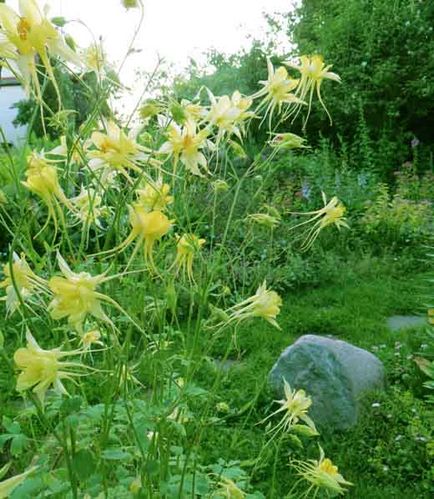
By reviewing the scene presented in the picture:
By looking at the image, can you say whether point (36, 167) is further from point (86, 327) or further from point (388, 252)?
point (388, 252)

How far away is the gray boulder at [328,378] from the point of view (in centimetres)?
311

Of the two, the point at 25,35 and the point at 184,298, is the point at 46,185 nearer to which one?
the point at 25,35

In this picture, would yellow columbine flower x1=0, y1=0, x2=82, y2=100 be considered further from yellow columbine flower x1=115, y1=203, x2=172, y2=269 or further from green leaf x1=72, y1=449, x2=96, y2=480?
green leaf x1=72, y1=449, x2=96, y2=480

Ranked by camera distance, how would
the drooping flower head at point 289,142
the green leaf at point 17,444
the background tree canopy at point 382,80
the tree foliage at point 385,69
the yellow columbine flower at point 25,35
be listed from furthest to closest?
the tree foliage at point 385,69
the background tree canopy at point 382,80
the drooping flower head at point 289,142
the green leaf at point 17,444
the yellow columbine flower at point 25,35

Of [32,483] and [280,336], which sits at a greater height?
[32,483]

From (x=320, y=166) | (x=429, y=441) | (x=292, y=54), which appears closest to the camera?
(x=429, y=441)

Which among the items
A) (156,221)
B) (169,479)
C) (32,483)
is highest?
(156,221)

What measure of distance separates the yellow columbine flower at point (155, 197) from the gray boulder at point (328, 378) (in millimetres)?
2109

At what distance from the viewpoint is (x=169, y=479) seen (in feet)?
4.39

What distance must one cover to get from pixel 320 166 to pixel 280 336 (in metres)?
3.40

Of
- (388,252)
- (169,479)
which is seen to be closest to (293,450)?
(169,479)

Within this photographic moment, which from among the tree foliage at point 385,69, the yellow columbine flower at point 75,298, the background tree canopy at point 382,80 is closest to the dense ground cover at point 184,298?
the yellow columbine flower at point 75,298

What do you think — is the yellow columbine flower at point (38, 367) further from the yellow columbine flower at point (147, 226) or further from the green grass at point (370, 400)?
the green grass at point (370, 400)

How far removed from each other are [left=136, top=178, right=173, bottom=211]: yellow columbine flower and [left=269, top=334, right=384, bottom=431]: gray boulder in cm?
211
